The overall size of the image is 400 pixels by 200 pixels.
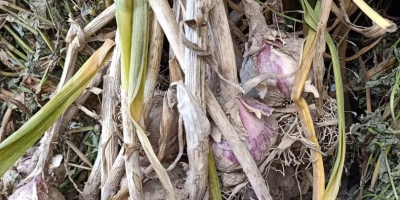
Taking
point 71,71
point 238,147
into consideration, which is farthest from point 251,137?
point 71,71

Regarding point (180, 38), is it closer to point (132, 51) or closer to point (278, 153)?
point (132, 51)

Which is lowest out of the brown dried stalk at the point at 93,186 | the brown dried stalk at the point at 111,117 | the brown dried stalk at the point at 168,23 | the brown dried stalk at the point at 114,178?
the brown dried stalk at the point at 93,186

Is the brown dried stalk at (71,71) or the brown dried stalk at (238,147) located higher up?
the brown dried stalk at (71,71)

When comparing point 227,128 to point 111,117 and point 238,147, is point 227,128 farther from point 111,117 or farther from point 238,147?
point 111,117

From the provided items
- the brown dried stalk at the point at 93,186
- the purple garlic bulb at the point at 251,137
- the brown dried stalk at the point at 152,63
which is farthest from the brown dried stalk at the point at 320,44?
the brown dried stalk at the point at 93,186

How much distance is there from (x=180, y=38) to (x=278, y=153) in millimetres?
162

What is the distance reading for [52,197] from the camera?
51cm

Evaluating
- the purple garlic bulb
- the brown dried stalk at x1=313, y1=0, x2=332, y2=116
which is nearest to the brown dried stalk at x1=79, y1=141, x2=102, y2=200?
the purple garlic bulb

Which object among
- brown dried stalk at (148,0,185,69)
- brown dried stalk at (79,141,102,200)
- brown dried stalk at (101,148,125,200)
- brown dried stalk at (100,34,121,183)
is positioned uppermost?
brown dried stalk at (148,0,185,69)

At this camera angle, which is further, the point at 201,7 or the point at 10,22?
the point at 10,22

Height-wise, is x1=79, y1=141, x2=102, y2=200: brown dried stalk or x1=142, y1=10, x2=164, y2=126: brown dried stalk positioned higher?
x1=142, y1=10, x2=164, y2=126: brown dried stalk

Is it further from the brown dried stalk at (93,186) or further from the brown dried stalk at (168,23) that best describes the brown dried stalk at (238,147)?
the brown dried stalk at (93,186)

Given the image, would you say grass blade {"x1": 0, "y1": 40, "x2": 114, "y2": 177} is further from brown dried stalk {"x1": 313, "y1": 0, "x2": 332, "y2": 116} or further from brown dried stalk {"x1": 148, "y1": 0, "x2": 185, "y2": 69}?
brown dried stalk {"x1": 313, "y1": 0, "x2": 332, "y2": 116}

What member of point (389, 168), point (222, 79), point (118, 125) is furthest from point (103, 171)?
point (389, 168)
